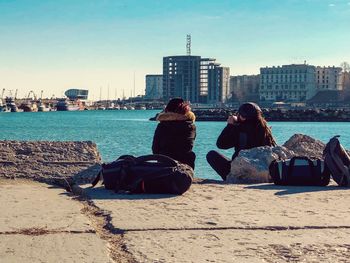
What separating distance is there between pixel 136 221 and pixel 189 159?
2.96 metres

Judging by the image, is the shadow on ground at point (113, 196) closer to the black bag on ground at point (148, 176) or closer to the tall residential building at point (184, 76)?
the black bag on ground at point (148, 176)

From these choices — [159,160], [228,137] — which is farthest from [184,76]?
[159,160]

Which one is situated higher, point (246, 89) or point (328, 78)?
point (328, 78)

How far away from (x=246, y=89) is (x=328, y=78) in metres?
24.4

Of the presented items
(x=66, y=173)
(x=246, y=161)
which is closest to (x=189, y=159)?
(x=246, y=161)

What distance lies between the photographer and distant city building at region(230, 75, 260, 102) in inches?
7144

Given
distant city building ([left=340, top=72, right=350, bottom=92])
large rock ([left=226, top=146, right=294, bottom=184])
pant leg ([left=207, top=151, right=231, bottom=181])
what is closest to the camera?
large rock ([left=226, top=146, right=294, bottom=184])

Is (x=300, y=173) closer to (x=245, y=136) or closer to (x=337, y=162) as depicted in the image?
(x=337, y=162)

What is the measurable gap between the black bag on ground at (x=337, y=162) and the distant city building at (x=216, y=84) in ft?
553

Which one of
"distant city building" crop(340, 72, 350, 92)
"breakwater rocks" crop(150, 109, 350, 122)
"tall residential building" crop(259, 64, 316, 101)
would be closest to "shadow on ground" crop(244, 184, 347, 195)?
"breakwater rocks" crop(150, 109, 350, 122)

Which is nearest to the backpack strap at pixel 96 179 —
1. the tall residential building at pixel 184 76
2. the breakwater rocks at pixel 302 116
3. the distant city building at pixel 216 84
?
the breakwater rocks at pixel 302 116

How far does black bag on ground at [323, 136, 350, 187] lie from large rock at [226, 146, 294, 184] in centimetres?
65

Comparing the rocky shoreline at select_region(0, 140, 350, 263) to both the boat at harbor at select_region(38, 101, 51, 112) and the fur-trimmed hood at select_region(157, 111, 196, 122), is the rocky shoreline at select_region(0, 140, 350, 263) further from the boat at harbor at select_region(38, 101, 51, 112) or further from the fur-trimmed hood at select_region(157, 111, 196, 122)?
the boat at harbor at select_region(38, 101, 51, 112)

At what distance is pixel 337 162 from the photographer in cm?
686
